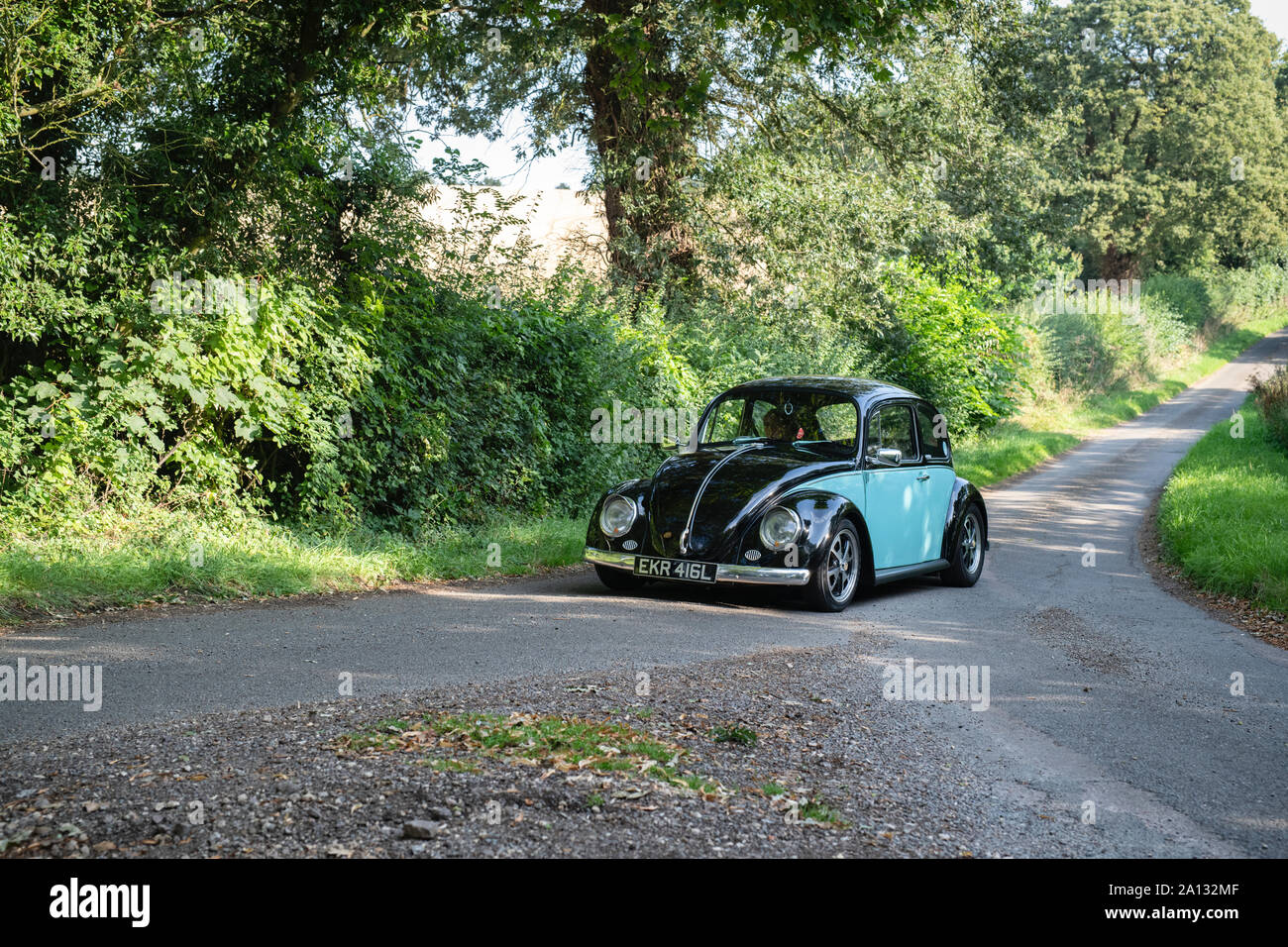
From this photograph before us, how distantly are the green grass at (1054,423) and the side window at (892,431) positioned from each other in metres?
7.82

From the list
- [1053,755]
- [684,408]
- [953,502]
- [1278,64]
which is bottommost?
[1053,755]

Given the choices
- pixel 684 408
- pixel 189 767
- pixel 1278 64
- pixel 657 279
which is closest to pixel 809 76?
pixel 657 279

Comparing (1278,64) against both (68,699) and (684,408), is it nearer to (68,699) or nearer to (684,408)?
(684,408)

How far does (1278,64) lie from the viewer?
6366 cm

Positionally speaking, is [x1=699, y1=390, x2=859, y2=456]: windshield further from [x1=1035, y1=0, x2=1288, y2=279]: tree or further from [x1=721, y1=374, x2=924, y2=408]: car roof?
[x1=1035, y1=0, x2=1288, y2=279]: tree

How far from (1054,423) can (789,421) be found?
75.7ft

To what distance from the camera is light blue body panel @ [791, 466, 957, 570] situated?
1003cm

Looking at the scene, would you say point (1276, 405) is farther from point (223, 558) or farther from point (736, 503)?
point (223, 558)

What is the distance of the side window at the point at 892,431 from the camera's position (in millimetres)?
10680

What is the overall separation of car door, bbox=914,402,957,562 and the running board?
0.07m

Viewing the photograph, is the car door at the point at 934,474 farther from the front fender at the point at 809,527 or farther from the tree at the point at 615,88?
the tree at the point at 615,88

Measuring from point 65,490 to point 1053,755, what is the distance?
26.1 ft

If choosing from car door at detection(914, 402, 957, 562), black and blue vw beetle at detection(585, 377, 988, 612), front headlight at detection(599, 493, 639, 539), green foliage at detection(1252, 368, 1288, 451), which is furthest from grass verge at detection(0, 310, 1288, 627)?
green foliage at detection(1252, 368, 1288, 451)

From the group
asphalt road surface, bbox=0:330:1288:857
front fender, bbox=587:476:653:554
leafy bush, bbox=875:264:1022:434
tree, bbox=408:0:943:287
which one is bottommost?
asphalt road surface, bbox=0:330:1288:857
